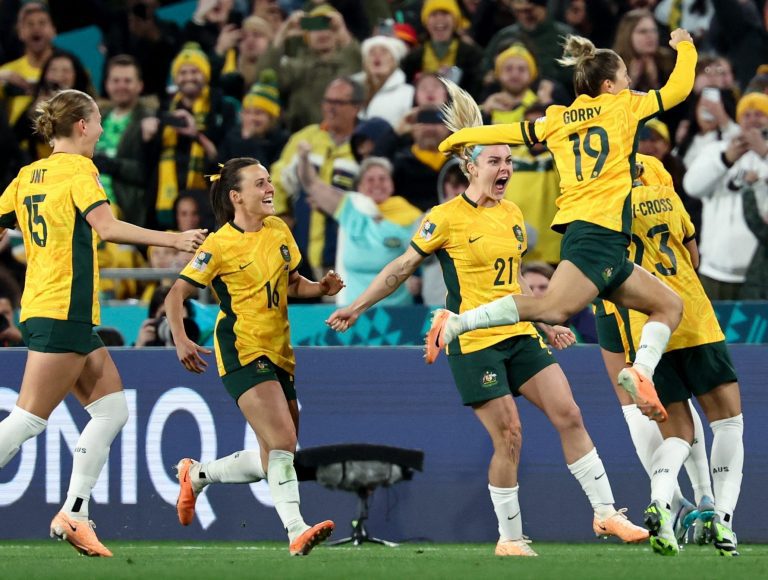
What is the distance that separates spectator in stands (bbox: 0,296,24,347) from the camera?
443 inches

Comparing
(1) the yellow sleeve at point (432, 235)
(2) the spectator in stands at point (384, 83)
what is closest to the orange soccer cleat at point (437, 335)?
(1) the yellow sleeve at point (432, 235)

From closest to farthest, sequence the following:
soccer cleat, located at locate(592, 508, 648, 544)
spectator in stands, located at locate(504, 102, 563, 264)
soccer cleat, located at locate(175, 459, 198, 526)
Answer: soccer cleat, located at locate(592, 508, 648, 544), soccer cleat, located at locate(175, 459, 198, 526), spectator in stands, located at locate(504, 102, 563, 264)

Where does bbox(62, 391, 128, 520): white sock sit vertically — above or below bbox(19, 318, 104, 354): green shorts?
below

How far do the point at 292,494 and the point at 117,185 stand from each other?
20.5 feet

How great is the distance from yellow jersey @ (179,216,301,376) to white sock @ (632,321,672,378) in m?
1.84

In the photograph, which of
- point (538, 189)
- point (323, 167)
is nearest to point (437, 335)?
point (538, 189)

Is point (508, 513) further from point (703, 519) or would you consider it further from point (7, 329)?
point (7, 329)

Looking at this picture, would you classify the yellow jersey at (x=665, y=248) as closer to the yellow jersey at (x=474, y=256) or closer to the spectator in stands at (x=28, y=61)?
the yellow jersey at (x=474, y=256)

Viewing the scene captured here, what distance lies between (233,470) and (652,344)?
2.41 metres

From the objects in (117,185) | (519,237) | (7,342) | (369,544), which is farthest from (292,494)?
(117,185)

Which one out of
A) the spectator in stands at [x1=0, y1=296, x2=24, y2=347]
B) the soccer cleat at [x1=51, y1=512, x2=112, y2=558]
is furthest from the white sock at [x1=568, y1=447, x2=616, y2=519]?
the spectator in stands at [x1=0, y1=296, x2=24, y2=347]

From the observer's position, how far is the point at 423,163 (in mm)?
12344

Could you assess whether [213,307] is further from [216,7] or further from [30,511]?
[216,7]

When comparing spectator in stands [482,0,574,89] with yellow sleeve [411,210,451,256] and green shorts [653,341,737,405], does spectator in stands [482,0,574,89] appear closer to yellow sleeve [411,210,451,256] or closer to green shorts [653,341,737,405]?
yellow sleeve [411,210,451,256]
